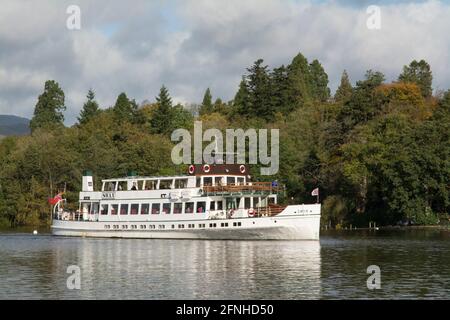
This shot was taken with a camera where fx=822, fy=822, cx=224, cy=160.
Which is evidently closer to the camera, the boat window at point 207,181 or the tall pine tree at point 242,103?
the boat window at point 207,181

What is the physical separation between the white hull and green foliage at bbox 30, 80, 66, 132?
80830 mm

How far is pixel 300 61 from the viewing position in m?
172

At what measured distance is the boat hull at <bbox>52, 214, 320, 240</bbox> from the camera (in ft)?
240

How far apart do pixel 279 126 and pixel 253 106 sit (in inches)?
729

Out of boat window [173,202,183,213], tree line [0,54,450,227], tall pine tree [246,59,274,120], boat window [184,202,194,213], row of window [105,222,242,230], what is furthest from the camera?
tall pine tree [246,59,274,120]

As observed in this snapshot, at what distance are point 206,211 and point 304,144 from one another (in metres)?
50.5

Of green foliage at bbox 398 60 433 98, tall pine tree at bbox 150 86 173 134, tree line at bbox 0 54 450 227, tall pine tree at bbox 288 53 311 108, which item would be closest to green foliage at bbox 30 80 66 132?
tree line at bbox 0 54 450 227

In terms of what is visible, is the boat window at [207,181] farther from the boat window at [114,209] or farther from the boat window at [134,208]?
the boat window at [114,209]

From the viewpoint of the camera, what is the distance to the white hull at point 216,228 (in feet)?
239

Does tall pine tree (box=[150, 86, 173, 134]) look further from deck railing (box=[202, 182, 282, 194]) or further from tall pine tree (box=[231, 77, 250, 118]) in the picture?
deck railing (box=[202, 182, 282, 194])

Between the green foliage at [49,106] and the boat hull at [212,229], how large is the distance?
80.8 meters

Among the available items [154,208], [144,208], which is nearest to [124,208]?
[144,208]

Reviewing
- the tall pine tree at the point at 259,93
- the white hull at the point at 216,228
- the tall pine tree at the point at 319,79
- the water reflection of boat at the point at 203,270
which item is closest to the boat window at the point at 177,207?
Result: the white hull at the point at 216,228

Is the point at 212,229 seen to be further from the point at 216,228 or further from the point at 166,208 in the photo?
the point at 166,208
